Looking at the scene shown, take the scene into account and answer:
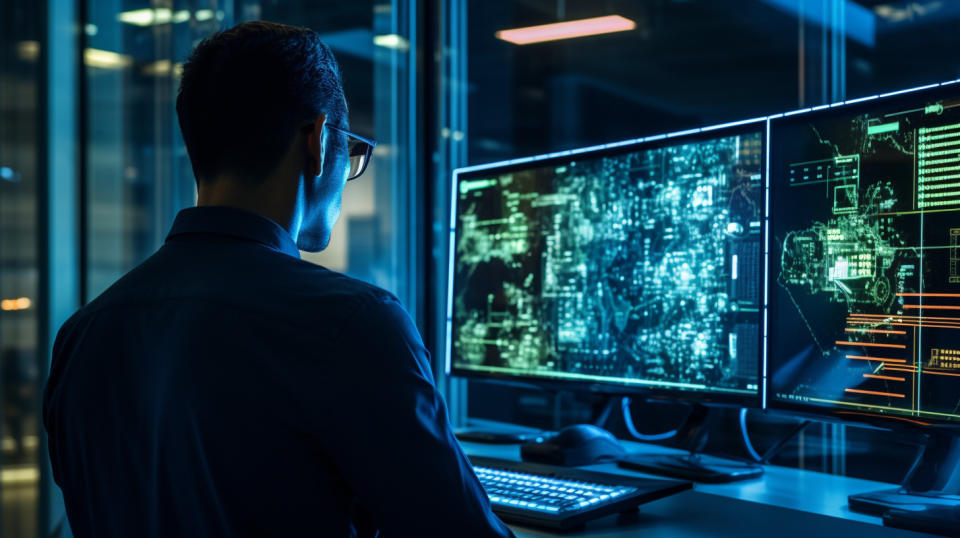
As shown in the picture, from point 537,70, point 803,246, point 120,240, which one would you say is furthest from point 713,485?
point 120,240

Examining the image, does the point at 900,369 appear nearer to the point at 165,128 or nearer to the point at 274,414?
the point at 274,414

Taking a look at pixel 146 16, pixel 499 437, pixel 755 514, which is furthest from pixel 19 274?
pixel 755 514

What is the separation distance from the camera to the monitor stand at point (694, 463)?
1312 millimetres

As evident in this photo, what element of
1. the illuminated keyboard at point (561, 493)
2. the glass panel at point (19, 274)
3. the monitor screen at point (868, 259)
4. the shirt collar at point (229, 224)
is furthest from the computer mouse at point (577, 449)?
the glass panel at point (19, 274)

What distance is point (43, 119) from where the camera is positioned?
2268 millimetres

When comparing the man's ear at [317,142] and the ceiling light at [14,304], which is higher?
the man's ear at [317,142]

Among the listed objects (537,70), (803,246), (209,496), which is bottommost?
(209,496)

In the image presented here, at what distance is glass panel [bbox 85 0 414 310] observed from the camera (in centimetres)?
235

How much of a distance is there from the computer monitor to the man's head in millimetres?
719

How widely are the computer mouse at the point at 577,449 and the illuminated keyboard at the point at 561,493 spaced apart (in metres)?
0.16

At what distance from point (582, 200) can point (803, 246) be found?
0.45 m

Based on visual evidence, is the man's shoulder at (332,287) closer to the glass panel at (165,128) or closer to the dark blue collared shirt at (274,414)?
the dark blue collared shirt at (274,414)

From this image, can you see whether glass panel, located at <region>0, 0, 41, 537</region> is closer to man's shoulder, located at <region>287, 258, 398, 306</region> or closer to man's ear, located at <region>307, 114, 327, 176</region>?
man's ear, located at <region>307, 114, 327, 176</region>

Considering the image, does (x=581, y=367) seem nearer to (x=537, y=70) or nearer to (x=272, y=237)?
(x=272, y=237)
